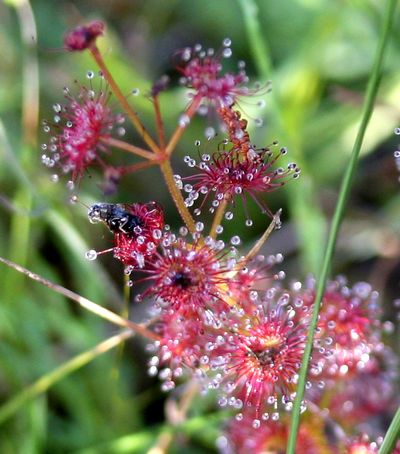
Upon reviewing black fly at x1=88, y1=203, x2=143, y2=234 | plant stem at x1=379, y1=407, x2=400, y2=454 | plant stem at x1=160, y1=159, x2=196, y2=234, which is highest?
plant stem at x1=160, y1=159, x2=196, y2=234

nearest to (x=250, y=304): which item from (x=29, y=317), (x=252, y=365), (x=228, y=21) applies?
(x=252, y=365)

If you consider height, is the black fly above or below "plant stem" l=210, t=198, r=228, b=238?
below

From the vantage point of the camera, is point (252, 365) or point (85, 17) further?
point (85, 17)

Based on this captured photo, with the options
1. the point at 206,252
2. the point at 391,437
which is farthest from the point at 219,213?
the point at 391,437

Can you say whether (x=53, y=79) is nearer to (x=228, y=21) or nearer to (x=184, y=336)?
(x=228, y=21)

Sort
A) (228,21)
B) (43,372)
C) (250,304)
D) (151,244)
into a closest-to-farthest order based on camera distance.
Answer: (151,244), (250,304), (43,372), (228,21)

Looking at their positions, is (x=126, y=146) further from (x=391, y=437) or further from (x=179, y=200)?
(x=391, y=437)

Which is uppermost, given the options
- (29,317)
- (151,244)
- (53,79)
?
(53,79)

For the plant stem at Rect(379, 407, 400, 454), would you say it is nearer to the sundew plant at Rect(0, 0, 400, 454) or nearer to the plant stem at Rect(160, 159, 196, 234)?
the sundew plant at Rect(0, 0, 400, 454)

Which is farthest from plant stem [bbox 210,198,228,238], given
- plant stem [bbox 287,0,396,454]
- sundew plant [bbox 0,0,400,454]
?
plant stem [bbox 287,0,396,454]

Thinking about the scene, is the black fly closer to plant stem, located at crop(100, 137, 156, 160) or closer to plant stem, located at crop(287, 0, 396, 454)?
plant stem, located at crop(100, 137, 156, 160)
